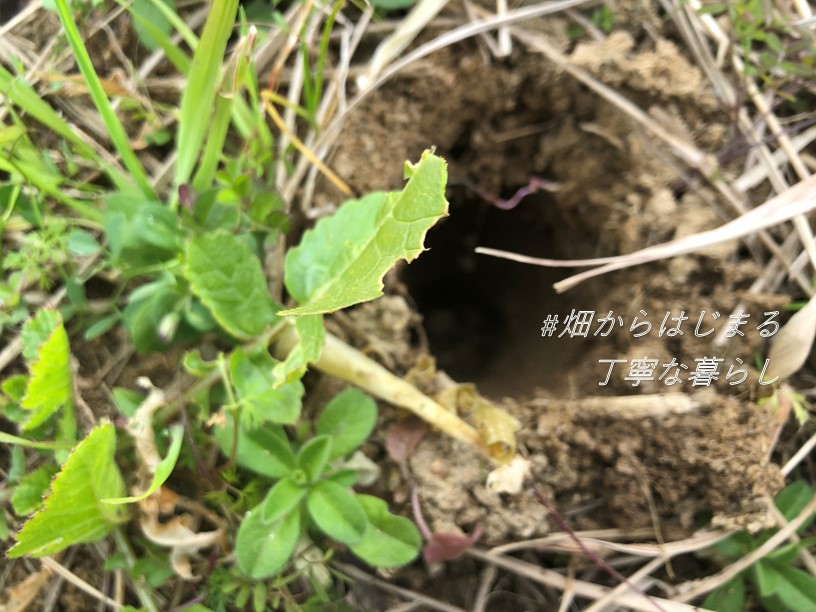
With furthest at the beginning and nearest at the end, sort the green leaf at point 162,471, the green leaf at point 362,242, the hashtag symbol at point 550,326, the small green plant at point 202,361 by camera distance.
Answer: the hashtag symbol at point 550,326, the small green plant at point 202,361, the green leaf at point 162,471, the green leaf at point 362,242

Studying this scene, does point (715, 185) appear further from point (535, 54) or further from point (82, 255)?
point (82, 255)

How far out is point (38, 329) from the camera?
1109 mm

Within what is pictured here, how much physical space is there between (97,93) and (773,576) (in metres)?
1.48

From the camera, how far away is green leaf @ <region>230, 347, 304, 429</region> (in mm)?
1091

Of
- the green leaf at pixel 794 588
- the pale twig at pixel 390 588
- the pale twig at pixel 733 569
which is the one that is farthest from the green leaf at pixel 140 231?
the green leaf at pixel 794 588

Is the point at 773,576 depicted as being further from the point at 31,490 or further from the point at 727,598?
the point at 31,490

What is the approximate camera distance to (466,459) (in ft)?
4.05

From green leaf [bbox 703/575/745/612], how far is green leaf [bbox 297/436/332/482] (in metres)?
0.75

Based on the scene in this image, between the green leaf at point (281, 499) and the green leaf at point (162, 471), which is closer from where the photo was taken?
the green leaf at point (162, 471)

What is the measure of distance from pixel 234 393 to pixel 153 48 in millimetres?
789

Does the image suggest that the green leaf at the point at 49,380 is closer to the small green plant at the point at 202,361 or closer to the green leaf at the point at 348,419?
the small green plant at the point at 202,361

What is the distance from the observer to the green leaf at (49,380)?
3.37ft

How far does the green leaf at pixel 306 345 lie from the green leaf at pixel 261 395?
67 mm

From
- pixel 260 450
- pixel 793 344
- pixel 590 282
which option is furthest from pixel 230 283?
pixel 793 344
